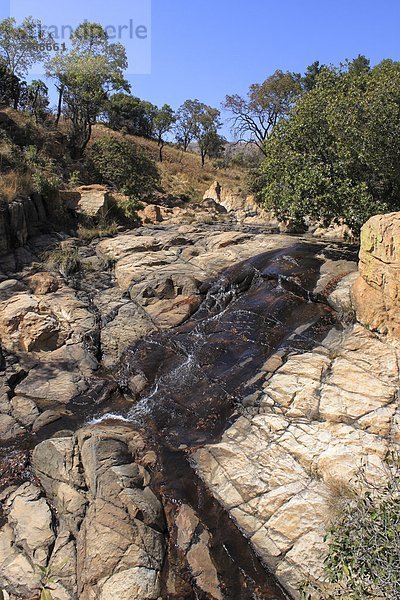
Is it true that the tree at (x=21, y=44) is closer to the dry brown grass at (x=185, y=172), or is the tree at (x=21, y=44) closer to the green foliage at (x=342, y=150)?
the dry brown grass at (x=185, y=172)

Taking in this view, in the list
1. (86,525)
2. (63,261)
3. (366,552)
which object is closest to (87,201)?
(63,261)

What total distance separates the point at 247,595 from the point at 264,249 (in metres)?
10.7

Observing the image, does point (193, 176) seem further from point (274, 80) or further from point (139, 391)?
Answer: point (139, 391)

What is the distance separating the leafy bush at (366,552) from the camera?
442 cm

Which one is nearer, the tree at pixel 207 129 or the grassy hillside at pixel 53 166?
the grassy hillside at pixel 53 166

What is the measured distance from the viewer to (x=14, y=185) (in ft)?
53.5

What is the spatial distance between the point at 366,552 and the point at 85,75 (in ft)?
96.1

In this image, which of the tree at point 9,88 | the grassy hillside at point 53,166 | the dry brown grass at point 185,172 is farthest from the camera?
the dry brown grass at point 185,172

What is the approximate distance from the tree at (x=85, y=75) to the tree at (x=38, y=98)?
1.78 meters

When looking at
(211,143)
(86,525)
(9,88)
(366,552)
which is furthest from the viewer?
(211,143)

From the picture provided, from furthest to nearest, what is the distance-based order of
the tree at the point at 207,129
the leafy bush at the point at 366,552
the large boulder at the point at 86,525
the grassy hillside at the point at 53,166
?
1. the tree at the point at 207,129
2. the grassy hillside at the point at 53,166
3. the large boulder at the point at 86,525
4. the leafy bush at the point at 366,552

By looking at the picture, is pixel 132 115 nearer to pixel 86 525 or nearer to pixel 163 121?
pixel 163 121

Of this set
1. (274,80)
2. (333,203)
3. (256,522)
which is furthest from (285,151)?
(274,80)

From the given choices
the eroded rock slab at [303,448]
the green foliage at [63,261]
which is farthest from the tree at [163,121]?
the eroded rock slab at [303,448]
